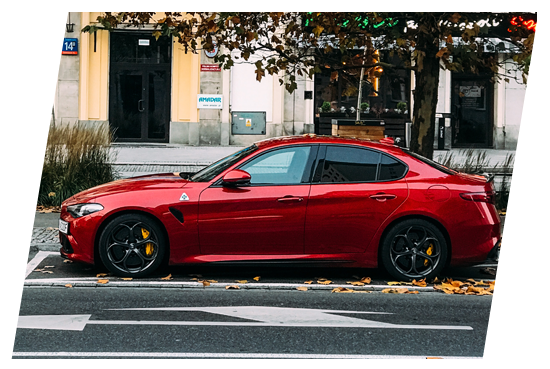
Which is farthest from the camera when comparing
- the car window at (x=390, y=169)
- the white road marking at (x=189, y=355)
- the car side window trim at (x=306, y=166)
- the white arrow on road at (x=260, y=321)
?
the car window at (x=390, y=169)

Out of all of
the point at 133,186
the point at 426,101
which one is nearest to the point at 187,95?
the point at 426,101

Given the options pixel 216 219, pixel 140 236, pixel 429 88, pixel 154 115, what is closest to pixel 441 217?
pixel 216 219

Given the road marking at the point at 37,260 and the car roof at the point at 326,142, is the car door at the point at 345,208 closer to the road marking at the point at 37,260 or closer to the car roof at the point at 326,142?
the car roof at the point at 326,142

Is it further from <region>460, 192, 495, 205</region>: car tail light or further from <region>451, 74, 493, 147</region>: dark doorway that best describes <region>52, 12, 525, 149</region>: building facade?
<region>460, 192, 495, 205</region>: car tail light

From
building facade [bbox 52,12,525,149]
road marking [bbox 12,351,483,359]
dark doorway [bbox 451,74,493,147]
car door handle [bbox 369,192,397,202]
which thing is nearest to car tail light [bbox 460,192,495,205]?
car door handle [bbox 369,192,397,202]

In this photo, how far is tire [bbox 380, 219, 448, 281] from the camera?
688cm

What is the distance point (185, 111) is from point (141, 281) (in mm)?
13871

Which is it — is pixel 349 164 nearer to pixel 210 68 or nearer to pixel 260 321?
pixel 260 321

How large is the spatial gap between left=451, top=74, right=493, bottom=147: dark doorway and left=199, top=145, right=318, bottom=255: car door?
49.2 ft

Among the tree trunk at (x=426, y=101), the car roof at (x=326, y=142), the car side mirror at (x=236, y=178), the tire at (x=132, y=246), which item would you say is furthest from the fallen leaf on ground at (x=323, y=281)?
the tree trunk at (x=426, y=101)

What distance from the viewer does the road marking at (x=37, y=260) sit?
7.36m

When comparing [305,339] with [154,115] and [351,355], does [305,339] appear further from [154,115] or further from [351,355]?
[154,115]

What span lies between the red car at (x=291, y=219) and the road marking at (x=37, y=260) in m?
0.61

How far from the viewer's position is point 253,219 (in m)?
6.80
